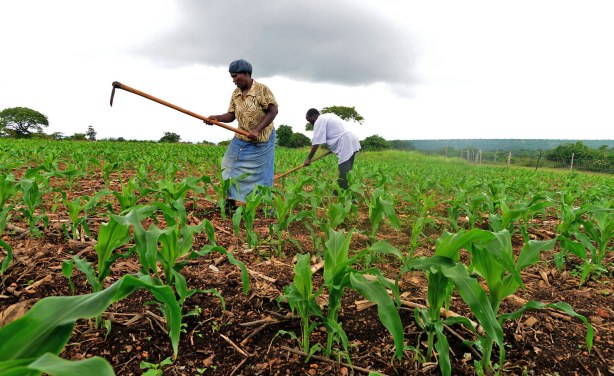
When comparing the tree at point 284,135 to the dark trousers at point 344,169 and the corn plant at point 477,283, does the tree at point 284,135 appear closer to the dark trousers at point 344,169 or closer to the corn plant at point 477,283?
the dark trousers at point 344,169

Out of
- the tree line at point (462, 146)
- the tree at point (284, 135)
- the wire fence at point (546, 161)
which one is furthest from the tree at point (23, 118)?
the wire fence at point (546, 161)

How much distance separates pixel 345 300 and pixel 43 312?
175 centimetres

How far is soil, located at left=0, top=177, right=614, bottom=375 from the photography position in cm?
169

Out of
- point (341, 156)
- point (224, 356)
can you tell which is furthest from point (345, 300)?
point (341, 156)

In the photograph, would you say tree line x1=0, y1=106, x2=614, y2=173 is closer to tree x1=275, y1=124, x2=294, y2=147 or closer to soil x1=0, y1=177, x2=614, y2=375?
tree x1=275, y1=124, x2=294, y2=147

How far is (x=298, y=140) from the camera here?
219ft

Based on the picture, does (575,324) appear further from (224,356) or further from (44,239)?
(44,239)

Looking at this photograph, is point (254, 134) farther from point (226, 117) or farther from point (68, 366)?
point (68, 366)

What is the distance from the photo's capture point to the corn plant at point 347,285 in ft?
4.59

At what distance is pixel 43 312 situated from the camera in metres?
0.86

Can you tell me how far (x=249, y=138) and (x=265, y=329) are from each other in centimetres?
313

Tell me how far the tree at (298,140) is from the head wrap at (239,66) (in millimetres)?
61498

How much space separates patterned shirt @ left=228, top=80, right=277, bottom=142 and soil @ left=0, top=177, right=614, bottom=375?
2359mm

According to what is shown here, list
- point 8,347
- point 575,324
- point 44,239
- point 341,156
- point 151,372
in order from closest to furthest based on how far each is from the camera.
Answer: point 8,347
point 151,372
point 575,324
point 44,239
point 341,156
